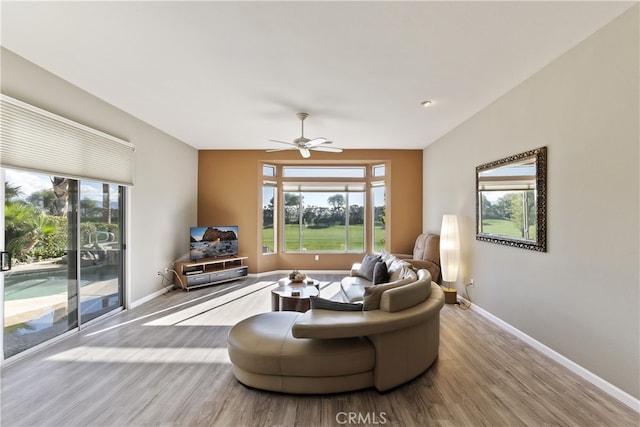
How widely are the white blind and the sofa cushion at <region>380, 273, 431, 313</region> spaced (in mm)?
3716

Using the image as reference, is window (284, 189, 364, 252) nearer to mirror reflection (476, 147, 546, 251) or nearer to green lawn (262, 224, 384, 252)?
green lawn (262, 224, 384, 252)

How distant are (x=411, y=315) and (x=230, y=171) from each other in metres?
5.36

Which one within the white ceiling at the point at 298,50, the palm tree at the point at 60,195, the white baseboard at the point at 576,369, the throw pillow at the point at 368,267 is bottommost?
the white baseboard at the point at 576,369

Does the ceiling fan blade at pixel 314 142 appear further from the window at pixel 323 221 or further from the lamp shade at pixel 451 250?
the window at pixel 323 221

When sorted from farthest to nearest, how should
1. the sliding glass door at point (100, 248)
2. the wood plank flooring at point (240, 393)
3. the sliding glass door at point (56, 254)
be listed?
the sliding glass door at point (100, 248) < the sliding glass door at point (56, 254) < the wood plank flooring at point (240, 393)

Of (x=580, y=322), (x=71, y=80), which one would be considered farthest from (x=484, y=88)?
(x=71, y=80)

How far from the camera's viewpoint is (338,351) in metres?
2.12

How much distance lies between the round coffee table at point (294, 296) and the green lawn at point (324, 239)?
293 centimetres

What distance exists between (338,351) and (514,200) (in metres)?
2.82

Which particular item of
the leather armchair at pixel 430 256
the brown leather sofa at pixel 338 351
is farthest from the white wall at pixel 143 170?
the leather armchair at pixel 430 256

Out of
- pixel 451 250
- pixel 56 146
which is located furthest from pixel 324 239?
pixel 56 146

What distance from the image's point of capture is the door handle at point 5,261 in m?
2.50

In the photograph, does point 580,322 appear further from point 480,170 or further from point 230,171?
point 230,171

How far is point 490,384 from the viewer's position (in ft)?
7.54
